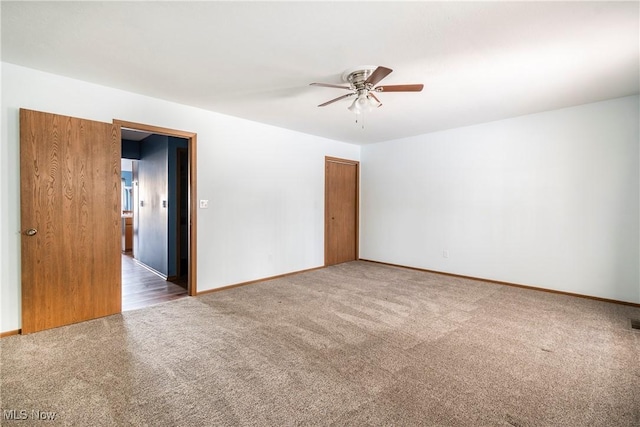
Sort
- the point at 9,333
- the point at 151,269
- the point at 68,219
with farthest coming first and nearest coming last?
the point at 151,269 → the point at 68,219 → the point at 9,333

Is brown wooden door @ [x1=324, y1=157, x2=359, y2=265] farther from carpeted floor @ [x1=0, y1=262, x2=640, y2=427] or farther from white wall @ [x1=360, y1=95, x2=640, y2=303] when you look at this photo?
carpeted floor @ [x1=0, y1=262, x2=640, y2=427]

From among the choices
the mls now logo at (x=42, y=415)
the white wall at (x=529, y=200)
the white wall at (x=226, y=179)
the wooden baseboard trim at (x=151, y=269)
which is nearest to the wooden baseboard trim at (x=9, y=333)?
the white wall at (x=226, y=179)

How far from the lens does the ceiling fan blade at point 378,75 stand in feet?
7.76

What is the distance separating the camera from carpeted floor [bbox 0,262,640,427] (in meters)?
1.79

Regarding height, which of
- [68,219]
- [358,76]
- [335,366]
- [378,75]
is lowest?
[335,366]

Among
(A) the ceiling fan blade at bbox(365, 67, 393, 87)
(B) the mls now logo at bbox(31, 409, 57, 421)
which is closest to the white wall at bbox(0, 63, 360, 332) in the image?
(B) the mls now logo at bbox(31, 409, 57, 421)

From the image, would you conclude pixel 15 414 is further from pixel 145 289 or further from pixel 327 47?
pixel 327 47

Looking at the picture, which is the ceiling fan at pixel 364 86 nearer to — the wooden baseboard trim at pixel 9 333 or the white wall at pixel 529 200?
the white wall at pixel 529 200

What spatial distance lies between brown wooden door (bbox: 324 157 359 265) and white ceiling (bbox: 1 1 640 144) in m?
2.48

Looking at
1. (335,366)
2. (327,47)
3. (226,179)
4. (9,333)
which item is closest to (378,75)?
(327,47)

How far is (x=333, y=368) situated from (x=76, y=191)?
307cm

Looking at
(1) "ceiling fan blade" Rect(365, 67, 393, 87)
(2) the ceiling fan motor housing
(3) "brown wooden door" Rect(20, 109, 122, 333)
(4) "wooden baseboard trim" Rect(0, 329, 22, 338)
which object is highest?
(2) the ceiling fan motor housing

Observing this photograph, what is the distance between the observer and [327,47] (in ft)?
7.86

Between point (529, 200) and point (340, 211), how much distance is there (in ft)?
10.8
